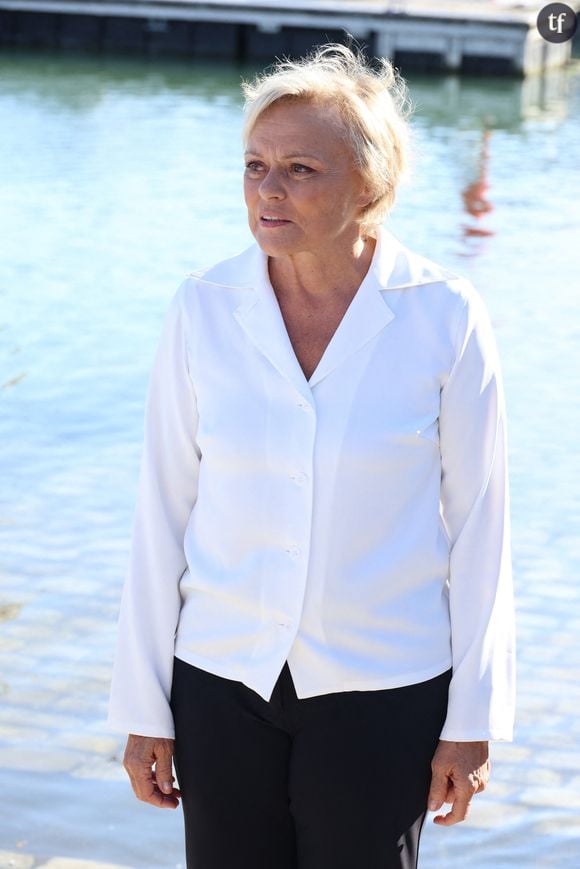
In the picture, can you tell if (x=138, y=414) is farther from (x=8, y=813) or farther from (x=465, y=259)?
(x=465, y=259)

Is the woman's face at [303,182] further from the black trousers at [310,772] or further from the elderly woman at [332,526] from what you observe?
the black trousers at [310,772]

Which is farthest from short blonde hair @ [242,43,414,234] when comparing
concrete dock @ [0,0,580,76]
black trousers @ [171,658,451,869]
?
concrete dock @ [0,0,580,76]

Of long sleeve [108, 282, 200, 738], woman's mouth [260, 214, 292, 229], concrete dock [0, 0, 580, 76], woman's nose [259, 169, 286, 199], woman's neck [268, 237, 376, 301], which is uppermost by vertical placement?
woman's nose [259, 169, 286, 199]

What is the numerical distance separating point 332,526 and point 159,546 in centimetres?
29

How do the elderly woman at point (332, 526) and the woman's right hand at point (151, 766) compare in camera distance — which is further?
the woman's right hand at point (151, 766)

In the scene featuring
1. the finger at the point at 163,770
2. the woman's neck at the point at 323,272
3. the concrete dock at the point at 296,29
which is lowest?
the concrete dock at the point at 296,29

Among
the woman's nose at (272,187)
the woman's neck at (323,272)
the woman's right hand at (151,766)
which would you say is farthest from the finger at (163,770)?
the woman's nose at (272,187)

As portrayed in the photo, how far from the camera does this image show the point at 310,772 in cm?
189

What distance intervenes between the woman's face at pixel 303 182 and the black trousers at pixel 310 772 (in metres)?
0.61

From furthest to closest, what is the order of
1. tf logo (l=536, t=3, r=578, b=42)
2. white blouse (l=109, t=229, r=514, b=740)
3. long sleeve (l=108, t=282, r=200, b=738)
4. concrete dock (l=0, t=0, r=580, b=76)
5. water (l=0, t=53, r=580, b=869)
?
1. tf logo (l=536, t=3, r=578, b=42)
2. concrete dock (l=0, t=0, r=580, b=76)
3. water (l=0, t=53, r=580, b=869)
4. long sleeve (l=108, t=282, r=200, b=738)
5. white blouse (l=109, t=229, r=514, b=740)

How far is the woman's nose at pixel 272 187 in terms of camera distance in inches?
75.2

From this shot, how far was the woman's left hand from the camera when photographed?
6.26 feet

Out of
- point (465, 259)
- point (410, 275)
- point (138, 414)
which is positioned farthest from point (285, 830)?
point (465, 259)

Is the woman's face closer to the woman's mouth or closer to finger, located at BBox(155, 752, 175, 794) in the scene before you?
the woman's mouth
